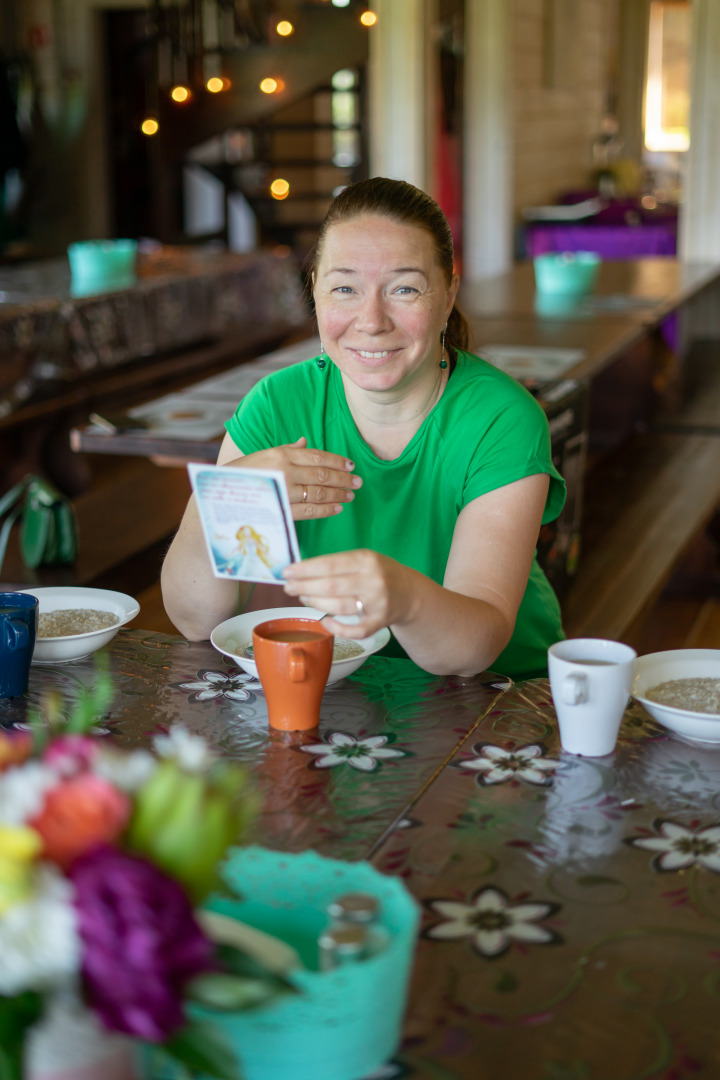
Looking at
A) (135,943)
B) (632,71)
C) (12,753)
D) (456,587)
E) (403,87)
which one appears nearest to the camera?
(135,943)

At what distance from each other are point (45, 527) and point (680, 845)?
184cm

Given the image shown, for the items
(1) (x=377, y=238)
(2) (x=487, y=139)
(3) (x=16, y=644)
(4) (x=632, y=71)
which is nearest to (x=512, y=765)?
(3) (x=16, y=644)

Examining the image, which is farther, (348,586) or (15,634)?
(15,634)

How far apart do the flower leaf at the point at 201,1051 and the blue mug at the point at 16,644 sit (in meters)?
0.81

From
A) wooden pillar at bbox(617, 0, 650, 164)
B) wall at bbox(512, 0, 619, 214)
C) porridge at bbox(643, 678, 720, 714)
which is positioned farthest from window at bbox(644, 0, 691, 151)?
porridge at bbox(643, 678, 720, 714)

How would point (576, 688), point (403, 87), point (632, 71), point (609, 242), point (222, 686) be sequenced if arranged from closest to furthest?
1. point (576, 688)
2. point (222, 686)
3. point (403, 87)
4. point (609, 242)
5. point (632, 71)

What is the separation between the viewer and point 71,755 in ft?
2.26

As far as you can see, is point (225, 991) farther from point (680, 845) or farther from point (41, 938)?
point (680, 845)

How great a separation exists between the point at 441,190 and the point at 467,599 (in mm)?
9108

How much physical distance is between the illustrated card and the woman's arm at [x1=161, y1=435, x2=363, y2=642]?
159 millimetres

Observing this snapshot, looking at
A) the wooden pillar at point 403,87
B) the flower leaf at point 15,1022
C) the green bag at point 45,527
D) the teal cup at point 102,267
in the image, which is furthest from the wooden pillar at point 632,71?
the flower leaf at point 15,1022

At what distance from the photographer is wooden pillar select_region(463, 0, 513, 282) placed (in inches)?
350

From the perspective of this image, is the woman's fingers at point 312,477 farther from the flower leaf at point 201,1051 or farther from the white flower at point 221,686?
the flower leaf at point 201,1051

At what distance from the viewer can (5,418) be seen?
419cm
